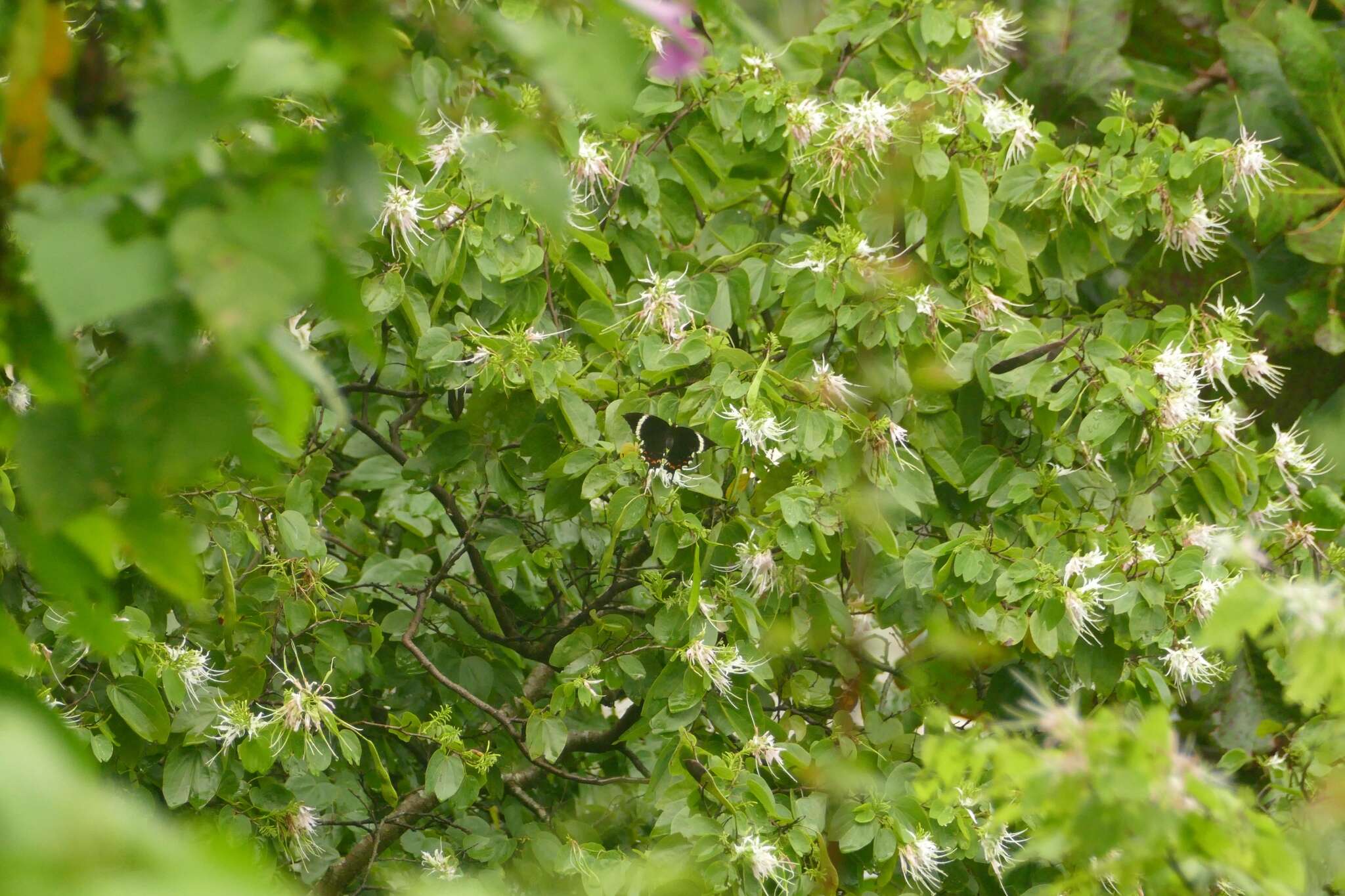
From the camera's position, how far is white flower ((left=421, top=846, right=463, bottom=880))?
1317 mm

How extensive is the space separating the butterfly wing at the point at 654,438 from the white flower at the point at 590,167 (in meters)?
0.26

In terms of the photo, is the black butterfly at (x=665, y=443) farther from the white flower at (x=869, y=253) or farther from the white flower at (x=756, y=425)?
the white flower at (x=869, y=253)

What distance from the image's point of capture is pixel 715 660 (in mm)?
1214

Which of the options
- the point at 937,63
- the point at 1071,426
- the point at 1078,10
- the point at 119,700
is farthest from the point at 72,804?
the point at 1078,10

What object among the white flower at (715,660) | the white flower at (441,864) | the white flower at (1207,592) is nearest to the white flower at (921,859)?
the white flower at (715,660)

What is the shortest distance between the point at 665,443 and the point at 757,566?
0.58ft

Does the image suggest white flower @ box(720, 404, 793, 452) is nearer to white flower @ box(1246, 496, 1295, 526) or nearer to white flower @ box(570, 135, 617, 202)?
white flower @ box(570, 135, 617, 202)

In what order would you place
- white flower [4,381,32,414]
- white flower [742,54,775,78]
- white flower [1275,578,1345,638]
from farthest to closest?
white flower [742,54,775,78] → white flower [4,381,32,414] → white flower [1275,578,1345,638]

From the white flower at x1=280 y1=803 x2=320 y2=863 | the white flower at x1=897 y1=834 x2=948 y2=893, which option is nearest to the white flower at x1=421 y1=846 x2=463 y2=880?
the white flower at x1=280 y1=803 x2=320 y2=863

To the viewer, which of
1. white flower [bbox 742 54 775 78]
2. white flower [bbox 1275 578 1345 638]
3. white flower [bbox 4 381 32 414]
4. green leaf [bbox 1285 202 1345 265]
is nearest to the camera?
white flower [bbox 1275 578 1345 638]

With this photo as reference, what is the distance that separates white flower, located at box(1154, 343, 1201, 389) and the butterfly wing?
0.52m

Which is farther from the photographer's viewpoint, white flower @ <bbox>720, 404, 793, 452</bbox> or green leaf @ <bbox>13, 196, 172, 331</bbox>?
white flower @ <bbox>720, 404, 793, 452</bbox>

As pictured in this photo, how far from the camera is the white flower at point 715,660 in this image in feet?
3.98

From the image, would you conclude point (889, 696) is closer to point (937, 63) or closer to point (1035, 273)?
point (1035, 273)
